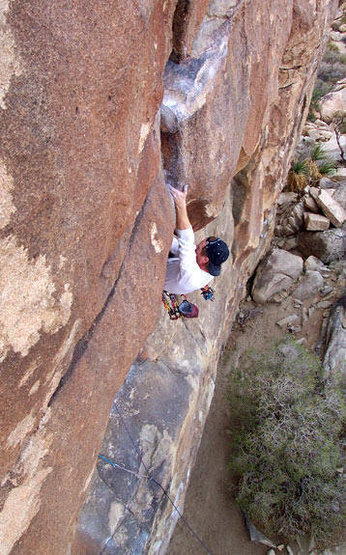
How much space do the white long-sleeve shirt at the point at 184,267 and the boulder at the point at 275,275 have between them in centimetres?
439

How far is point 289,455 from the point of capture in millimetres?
4617

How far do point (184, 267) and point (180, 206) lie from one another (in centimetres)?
37

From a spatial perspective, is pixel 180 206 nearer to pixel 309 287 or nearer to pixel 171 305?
pixel 171 305

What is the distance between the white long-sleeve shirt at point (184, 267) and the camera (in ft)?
8.18

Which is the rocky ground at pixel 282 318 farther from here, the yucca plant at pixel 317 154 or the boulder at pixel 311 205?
the yucca plant at pixel 317 154

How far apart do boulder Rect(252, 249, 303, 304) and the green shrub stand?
1.85 m

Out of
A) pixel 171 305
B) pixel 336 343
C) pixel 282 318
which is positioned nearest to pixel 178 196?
pixel 171 305

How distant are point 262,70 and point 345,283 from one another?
4.91 m

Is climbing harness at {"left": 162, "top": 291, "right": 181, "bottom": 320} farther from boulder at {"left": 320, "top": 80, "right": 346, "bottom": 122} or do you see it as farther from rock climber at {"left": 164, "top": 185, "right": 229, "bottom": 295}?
boulder at {"left": 320, "top": 80, "right": 346, "bottom": 122}

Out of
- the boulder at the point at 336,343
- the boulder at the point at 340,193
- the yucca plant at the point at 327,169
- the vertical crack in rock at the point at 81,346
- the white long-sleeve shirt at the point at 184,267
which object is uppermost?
the vertical crack in rock at the point at 81,346

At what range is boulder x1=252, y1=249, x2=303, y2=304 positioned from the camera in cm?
694

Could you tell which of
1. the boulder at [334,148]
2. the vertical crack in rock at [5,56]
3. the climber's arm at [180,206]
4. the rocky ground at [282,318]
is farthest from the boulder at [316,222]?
the vertical crack in rock at [5,56]

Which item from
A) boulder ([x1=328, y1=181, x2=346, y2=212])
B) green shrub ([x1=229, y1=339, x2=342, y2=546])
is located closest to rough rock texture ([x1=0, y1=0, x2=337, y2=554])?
green shrub ([x1=229, y1=339, x2=342, y2=546])

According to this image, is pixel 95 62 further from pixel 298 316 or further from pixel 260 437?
pixel 298 316
